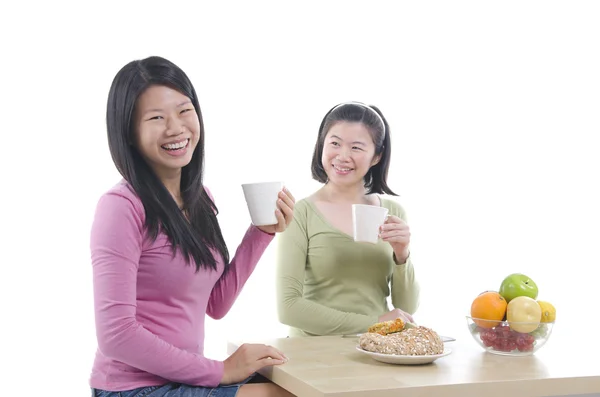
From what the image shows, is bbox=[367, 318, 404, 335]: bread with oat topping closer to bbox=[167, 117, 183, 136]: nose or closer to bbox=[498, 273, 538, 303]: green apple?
bbox=[498, 273, 538, 303]: green apple

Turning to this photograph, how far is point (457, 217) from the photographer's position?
3.58 m

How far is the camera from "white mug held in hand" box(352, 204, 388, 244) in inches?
74.6

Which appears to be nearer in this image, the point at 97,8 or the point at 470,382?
the point at 470,382

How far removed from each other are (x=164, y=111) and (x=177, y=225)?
248 mm

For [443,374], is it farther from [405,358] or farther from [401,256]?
[401,256]

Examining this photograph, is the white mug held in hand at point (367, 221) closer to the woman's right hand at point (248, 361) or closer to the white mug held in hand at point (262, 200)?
the white mug held in hand at point (262, 200)

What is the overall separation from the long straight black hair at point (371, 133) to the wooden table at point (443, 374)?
715 mm

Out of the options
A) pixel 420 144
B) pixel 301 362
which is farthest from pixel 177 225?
pixel 420 144

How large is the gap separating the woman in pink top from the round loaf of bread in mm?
197

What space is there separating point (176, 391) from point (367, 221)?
0.60m

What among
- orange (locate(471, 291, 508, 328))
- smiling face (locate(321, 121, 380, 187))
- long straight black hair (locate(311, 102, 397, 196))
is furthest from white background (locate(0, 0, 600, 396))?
orange (locate(471, 291, 508, 328))

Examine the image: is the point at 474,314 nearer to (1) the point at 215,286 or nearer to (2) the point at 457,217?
(1) the point at 215,286

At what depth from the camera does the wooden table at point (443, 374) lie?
1.46m

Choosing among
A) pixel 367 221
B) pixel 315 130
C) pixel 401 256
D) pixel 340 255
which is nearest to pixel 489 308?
pixel 367 221
